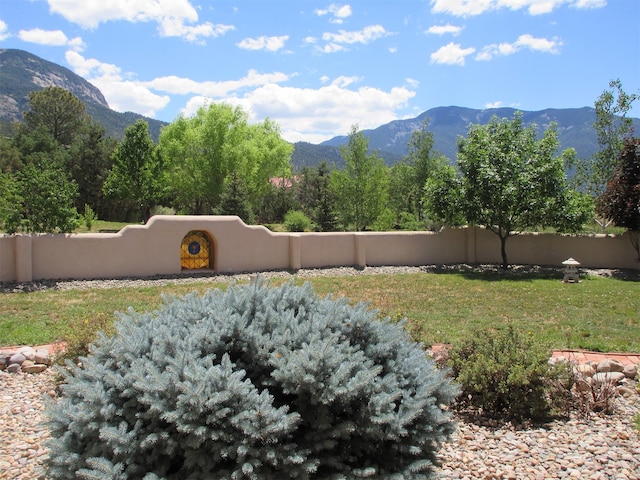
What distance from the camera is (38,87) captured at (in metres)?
125

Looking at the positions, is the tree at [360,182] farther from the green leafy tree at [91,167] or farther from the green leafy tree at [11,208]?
the green leafy tree at [91,167]

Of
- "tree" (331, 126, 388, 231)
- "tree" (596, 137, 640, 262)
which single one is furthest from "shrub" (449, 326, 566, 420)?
"tree" (331, 126, 388, 231)

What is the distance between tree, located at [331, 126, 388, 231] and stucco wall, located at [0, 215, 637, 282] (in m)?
11.5

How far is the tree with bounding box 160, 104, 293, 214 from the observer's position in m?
38.9

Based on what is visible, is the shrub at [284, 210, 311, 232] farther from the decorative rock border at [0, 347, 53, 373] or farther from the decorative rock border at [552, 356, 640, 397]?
the decorative rock border at [552, 356, 640, 397]

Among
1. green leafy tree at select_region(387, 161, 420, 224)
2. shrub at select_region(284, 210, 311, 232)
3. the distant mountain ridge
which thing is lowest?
shrub at select_region(284, 210, 311, 232)

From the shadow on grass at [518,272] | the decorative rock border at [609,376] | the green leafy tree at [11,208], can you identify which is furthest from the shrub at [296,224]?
the decorative rock border at [609,376]

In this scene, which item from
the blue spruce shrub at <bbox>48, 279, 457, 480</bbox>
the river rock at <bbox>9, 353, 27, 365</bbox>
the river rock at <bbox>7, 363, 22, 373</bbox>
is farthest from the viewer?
the river rock at <bbox>9, 353, 27, 365</bbox>

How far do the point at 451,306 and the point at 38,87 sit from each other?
139 m

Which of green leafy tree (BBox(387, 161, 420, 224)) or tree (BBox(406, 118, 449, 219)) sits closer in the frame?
tree (BBox(406, 118, 449, 219))

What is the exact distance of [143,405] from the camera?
3436 millimetres

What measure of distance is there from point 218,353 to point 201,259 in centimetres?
1448

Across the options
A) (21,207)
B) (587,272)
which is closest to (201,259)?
(21,207)

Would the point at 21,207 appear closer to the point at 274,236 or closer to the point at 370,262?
the point at 274,236
